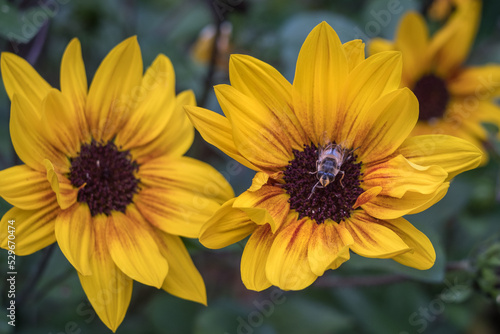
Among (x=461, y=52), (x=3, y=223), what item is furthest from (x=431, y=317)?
(x=3, y=223)

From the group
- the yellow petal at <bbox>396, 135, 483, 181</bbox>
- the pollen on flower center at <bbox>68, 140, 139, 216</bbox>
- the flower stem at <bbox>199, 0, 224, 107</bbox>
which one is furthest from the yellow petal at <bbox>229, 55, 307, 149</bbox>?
the flower stem at <bbox>199, 0, 224, 107</bbox>

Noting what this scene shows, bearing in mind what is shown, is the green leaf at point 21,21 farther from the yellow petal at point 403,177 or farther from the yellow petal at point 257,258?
the yellow petal at point 403,177

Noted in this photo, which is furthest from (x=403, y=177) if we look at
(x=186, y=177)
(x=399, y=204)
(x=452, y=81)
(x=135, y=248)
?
(x=452, y=81)

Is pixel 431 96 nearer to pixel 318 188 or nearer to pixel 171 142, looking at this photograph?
pixel 318 188

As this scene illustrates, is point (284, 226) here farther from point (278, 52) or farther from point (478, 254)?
point (278, 52)

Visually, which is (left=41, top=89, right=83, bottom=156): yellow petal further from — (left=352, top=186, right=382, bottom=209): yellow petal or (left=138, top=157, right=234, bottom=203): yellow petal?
(left=352, top=186, right=382, bottom=209): yellow petal
